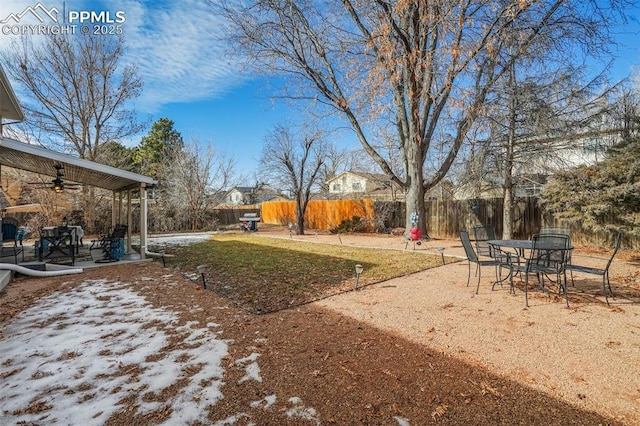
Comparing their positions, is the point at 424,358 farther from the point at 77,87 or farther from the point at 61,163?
the point at 77,87

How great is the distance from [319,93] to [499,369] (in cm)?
1034

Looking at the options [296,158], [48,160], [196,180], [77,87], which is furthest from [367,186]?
[48,160]

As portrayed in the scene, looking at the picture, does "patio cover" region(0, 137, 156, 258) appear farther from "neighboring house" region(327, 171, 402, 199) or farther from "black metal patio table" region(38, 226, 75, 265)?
"neighboring house" region(327, 171, 402, 199)

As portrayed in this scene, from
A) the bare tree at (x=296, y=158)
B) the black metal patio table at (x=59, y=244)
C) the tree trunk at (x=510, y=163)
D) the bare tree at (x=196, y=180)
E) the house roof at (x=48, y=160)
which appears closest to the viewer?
the house roof at (x=48, y=160)

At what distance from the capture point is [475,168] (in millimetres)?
10383

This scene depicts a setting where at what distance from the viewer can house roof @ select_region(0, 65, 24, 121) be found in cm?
554

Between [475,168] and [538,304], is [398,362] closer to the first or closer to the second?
[538,304]

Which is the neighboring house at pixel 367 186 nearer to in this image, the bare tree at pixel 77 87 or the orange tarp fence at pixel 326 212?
the orange tarp fence at pixel 326 212

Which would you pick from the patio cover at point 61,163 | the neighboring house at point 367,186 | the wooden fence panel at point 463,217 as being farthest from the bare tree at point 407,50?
the patio cover at point 61,163

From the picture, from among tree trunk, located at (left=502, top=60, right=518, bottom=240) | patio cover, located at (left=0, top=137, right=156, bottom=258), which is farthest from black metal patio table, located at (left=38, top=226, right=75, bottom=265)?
tree trunk, located at (left=502, top=60, right=518, bottom=240)

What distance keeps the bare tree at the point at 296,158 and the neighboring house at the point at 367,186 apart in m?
3.70

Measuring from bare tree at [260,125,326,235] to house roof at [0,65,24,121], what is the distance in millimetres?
9848

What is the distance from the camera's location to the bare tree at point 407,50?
286 inches

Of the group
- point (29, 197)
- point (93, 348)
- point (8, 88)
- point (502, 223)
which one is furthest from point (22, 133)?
point (502, 223)
